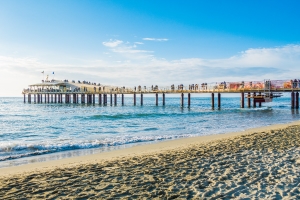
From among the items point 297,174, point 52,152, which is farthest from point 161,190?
point 52,152

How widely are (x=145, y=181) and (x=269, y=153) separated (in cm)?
399

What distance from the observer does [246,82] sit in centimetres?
3409

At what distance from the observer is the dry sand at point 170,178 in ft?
14.3

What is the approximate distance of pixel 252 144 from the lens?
8766 millimetres

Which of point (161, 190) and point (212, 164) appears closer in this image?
point (161, 190)

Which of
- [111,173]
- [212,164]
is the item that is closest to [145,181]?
[111,173]

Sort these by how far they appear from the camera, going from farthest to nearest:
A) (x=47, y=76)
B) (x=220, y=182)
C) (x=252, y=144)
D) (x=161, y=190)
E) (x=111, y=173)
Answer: (x=47, y=76) < (x=252, y=144) < (x=111, y=173) < (x=220, y=182) < (x=161, y=190)

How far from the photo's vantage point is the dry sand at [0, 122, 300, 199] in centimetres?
437

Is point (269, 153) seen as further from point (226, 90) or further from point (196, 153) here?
point (226, 90)

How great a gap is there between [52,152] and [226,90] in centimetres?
2980

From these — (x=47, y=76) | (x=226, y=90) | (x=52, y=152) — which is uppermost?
(x=47, y=76)

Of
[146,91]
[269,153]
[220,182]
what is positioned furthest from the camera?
[146,91]

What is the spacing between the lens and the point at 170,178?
17.0 ft

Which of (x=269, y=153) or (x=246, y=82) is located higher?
(x=246, y=82)
